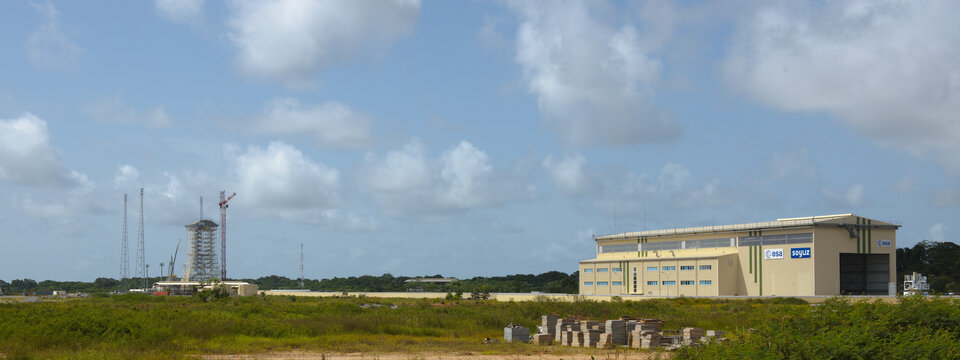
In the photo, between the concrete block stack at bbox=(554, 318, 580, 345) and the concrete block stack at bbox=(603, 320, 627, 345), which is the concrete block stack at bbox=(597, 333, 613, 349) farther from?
the concrete block stack at bbox=(554, 318, 580, 345)

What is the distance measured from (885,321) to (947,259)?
11085 centimetres

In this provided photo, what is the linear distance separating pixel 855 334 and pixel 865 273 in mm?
79625

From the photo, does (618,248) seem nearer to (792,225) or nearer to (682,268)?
(682,268)

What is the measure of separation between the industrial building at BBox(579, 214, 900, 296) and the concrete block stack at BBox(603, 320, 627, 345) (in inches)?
1890

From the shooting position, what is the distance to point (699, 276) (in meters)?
86.2

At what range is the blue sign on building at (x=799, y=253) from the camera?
79575 mm

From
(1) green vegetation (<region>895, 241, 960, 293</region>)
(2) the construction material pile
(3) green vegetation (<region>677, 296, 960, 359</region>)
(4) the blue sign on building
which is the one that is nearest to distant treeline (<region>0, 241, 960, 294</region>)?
(1) green vegetation (<region>895, 241, 960, 293</region>)

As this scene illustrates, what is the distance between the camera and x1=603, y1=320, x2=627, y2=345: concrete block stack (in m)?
37.0

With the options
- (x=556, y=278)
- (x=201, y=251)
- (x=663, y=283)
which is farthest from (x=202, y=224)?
(x=663, y=283)

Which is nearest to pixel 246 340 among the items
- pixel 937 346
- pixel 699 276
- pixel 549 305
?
pixel 937 346

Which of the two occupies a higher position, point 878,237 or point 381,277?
point 878,237

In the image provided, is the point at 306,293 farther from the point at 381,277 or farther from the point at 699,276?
the point at 699,276

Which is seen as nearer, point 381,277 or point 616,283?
point 616,283

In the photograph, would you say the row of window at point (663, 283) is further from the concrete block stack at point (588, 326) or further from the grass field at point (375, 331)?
the concrete block stack at point (588, 326)
